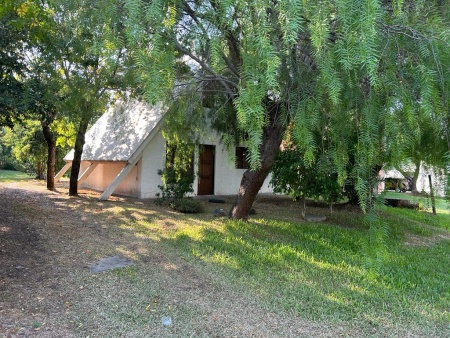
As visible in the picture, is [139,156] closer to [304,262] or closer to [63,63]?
[63,63]

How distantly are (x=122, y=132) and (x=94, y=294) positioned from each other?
9.74 m

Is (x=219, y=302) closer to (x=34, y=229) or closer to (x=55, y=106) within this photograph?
(x=34, y=229)

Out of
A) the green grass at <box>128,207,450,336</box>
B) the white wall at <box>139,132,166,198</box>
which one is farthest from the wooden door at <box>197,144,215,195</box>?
the green grass at <box>128,207,450,336</box>

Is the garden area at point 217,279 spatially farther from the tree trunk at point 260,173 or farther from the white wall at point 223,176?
the white wall at point 223,176

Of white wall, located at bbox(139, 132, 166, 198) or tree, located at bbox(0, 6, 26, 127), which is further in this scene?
white wall, located at bbox(139, 132, 166, 198)

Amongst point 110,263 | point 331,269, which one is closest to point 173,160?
point 110,263

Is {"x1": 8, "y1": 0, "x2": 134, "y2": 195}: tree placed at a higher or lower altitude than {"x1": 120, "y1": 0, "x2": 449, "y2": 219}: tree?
higher

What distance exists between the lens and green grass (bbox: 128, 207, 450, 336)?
3.89 meters

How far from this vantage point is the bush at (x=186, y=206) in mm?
10117

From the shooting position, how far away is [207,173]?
14.5m

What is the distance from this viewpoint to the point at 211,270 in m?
5.23

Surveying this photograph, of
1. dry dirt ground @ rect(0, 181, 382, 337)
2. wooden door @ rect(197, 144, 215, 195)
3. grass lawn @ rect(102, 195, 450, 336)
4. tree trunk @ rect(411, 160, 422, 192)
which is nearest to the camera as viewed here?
dry dirt ground @ rect(0, 181, 382, 337)

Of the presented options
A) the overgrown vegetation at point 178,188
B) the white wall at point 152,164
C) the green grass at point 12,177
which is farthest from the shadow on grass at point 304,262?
the green grass at point 12,177

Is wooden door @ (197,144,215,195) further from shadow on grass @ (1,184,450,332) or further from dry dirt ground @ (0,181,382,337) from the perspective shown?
dry dirt ground @ (0,181,382,337)
